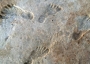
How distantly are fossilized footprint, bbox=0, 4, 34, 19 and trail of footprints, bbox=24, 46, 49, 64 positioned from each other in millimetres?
275

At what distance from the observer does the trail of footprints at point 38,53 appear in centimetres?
158

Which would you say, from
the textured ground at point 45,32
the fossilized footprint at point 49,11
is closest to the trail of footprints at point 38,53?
the textured ground at point 45,32

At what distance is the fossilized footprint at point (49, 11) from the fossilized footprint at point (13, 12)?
8 centimetres

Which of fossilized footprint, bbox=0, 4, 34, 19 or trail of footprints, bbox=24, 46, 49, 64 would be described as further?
fossilized footprint, bbox=0, 4, 34, 19

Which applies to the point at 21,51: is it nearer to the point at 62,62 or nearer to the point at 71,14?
the point at 62,62

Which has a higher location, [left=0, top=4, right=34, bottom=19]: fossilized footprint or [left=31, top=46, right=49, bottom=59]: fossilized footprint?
[left=0, top=4, right=34, bottom=19]: fossilized footprint

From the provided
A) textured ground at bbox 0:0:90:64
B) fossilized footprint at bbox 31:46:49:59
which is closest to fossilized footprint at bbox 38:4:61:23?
textured ground at bbox 0:0:90:64

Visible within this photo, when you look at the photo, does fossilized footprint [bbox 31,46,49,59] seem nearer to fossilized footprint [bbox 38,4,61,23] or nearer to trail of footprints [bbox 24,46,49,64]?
trail of footprints [bbox 24,46,49,64]

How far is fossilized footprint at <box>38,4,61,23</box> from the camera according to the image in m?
1.73

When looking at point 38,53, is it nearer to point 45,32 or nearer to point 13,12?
point 45,32

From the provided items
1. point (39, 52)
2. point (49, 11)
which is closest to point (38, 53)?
point (39, 52)

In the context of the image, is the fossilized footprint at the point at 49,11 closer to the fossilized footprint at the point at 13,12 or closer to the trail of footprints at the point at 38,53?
the fossilized footprint at the point at 13,12

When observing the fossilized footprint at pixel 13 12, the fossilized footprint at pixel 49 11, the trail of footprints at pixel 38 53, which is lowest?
the trail of footprints at pixel 38 53

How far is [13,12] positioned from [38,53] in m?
0.38
